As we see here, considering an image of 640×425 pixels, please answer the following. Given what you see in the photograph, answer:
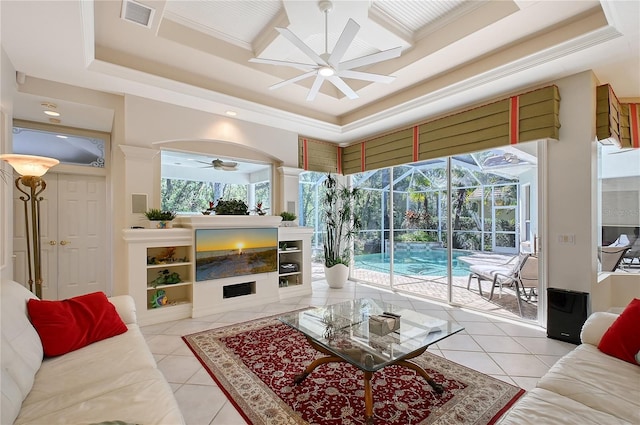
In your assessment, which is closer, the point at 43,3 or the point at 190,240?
the point at 43,3

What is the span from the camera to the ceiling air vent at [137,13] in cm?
257

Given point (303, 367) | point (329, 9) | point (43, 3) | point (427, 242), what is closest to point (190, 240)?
point (303, 367)

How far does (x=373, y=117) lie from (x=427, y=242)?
2301 mm

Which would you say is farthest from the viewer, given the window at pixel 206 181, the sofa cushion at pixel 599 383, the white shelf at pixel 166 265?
the window at pixel 206 181

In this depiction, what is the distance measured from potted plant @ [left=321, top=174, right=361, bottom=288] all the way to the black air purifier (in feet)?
10.4

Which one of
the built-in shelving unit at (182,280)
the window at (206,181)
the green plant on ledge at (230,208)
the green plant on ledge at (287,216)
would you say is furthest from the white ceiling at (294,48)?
the green plant on ledge at (287,216)

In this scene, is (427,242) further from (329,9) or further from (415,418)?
(329,9)

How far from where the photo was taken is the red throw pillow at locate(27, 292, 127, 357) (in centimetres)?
197

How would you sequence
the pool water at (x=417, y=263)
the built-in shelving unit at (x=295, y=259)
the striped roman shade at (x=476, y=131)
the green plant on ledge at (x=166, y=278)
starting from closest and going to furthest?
the striped roman shade at (x=476, y=131), the green plant on ledge at (x=166, y=278), the pool water at (x=417, y=263), the built-in shelving unit at (x=295, y=259)

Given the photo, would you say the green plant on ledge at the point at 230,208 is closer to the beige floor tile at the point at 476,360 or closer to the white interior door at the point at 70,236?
the white interior door at the point at 70,236

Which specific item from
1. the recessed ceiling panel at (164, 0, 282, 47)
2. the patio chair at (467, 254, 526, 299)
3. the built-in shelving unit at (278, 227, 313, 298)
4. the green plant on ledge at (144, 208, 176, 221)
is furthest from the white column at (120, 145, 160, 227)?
the patio chair at (467, 254, 526, 299)

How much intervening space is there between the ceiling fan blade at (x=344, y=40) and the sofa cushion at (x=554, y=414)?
8.38ft

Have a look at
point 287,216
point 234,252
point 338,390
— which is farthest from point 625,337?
point 287,216

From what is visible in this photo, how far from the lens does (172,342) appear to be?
316 centimetres
